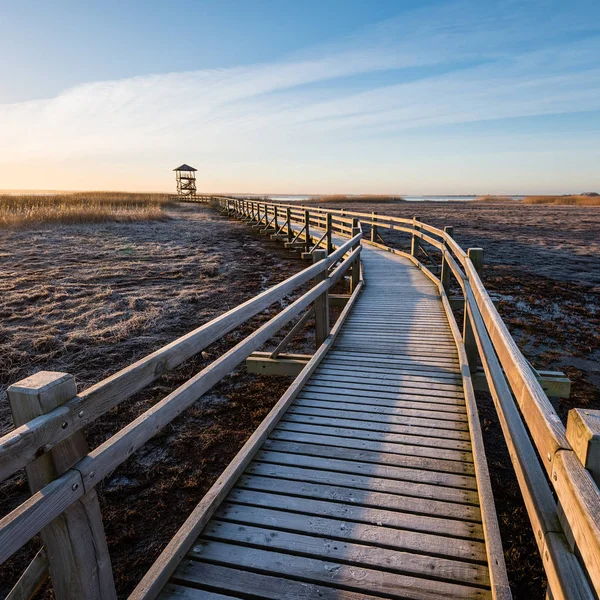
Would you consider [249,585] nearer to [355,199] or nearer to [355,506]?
[355,506]

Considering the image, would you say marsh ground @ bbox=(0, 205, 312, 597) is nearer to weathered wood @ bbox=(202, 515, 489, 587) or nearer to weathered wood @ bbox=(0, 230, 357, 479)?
weathered wood @ bbox=(202, 515, 489, 587)

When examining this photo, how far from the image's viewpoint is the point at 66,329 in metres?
7.62

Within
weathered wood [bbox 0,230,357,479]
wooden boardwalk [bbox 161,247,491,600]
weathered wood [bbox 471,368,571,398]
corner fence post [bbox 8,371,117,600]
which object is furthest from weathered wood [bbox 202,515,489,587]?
weathered wood [bbox 471,368,571,398]

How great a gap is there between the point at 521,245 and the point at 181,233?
1529 centimetres

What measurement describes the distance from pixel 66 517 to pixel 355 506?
169cm

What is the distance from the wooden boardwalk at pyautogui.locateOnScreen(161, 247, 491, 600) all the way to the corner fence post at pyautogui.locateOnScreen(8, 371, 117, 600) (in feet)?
1.79

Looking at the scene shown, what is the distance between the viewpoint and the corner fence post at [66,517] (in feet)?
4.85

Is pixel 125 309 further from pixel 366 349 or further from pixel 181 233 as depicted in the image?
pixel 181 233

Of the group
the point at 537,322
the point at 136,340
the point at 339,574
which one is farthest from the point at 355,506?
the point at 537,322

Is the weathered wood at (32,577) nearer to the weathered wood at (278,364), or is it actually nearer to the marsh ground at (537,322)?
the marsh ground at (537,322)

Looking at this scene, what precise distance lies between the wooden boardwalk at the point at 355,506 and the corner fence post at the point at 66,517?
0.55m

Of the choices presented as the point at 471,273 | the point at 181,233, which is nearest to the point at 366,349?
the point at 471,273

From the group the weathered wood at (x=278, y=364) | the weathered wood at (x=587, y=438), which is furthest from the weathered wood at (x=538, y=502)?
the weathered wood at (x=278, y=364)

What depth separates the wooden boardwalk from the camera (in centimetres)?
217
